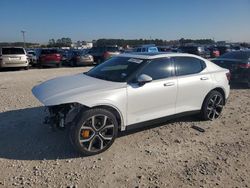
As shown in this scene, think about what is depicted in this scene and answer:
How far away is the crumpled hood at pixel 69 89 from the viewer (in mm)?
→ 4113

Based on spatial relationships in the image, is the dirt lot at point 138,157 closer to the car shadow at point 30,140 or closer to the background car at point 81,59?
the car shadow at point 30,140

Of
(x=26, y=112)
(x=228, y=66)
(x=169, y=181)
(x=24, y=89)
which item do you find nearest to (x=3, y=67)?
(x=24, y=89)

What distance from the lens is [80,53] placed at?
847 inches

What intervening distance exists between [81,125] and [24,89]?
619cm

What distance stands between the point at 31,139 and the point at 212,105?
395 centimetres

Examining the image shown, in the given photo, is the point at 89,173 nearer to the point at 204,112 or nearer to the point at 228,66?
the point at 204,112

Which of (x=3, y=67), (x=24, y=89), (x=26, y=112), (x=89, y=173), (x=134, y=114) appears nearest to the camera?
(x=89, y=173)

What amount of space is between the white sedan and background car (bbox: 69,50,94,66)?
15.7m

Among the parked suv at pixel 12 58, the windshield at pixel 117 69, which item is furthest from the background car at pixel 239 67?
the parked suv at pixel 12 58

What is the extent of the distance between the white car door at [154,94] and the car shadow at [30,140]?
1265 mm

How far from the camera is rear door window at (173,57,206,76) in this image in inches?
209

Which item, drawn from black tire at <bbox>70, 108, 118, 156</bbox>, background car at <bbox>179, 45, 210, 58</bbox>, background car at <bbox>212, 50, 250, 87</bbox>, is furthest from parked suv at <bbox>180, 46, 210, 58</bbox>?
black tire at <bbox>70, 108, 118, 156</bbox>

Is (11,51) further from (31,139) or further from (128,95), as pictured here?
(128,95)

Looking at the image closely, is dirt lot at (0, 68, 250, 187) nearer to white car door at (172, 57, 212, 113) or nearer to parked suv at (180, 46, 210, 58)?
white car door at (172, 57, 212, 113)
